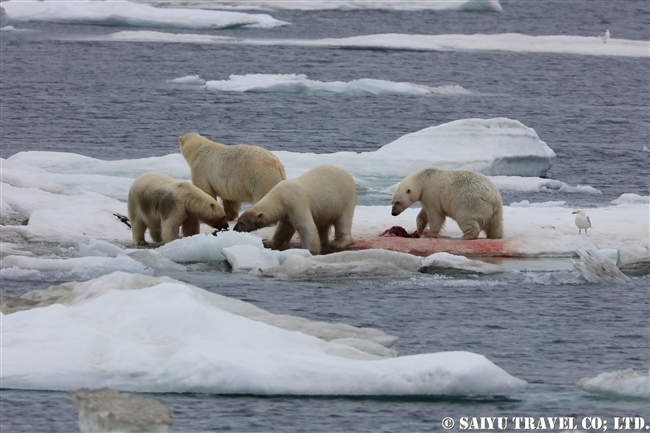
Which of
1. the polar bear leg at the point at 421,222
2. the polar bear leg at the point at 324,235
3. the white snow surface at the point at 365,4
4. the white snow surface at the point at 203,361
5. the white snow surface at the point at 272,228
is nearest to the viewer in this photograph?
the white snow surface at the point at 203,361

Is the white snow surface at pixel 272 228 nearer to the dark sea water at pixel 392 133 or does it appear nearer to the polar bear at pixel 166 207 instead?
the polar bear at pixel 166 207

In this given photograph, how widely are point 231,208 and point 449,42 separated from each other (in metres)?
27.8

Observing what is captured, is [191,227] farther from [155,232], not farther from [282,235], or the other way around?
[282,235]

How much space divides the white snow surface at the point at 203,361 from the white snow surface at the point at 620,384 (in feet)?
1.73

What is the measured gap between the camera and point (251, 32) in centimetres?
4434

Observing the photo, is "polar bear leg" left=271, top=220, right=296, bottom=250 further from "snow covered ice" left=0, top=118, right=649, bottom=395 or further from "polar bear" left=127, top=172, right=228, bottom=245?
"polar bear" left=127, top=172, right=228, bottom=245

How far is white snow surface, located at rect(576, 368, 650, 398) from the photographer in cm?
746

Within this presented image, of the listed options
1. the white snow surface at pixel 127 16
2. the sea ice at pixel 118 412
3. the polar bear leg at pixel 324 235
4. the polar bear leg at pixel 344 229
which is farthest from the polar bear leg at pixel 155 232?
the white snow surface at pixel 127 16

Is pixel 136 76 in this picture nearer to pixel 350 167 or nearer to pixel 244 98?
pixel 244 98

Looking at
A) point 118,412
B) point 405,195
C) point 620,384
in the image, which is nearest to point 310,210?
point 405,195

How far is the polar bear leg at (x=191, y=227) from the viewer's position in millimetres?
11531

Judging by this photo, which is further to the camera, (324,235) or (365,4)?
(365,4)

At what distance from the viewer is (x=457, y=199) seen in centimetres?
1180

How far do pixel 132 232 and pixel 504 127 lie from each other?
8.76 metres
